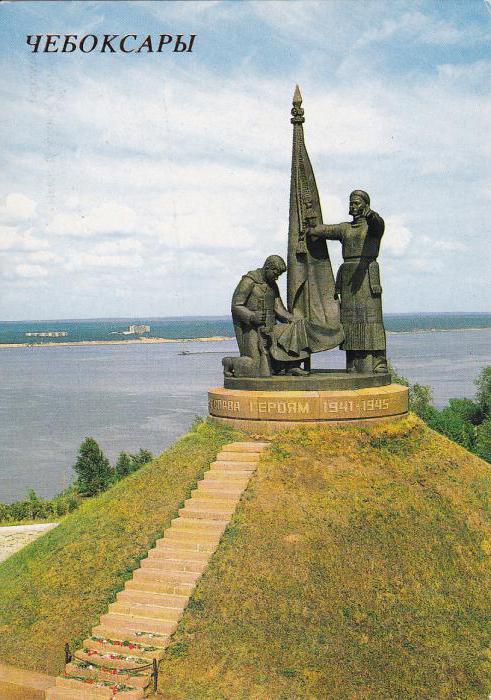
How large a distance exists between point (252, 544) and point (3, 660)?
12.3 feet

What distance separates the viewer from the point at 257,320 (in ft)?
48.1

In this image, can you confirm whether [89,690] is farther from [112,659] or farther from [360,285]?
[360,285]

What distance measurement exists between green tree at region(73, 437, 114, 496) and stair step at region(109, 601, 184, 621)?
18272mm

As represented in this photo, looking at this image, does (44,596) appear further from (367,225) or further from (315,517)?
(367,225)

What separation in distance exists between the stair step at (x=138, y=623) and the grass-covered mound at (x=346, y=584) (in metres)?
0.22

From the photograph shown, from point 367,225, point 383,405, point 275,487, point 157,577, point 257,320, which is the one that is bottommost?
point 157,577

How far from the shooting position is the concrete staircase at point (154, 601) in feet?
31.5

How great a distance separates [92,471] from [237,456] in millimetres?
16938

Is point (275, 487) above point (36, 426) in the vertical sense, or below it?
above

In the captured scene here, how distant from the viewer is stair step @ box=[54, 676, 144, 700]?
30.5 ft

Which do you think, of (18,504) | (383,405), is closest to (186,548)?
(383,405)

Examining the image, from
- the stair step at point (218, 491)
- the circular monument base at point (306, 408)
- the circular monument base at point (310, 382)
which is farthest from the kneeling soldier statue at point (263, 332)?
the stair step at point (218, 491)

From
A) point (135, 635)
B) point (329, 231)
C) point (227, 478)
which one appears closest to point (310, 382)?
point (227, 478)

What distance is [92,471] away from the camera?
28812mm
